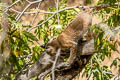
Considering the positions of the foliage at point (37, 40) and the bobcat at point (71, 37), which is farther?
the bobcat at point (71, 37)

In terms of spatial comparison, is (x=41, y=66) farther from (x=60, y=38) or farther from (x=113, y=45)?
(x=113, y=45)

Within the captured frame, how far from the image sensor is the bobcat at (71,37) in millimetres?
4236

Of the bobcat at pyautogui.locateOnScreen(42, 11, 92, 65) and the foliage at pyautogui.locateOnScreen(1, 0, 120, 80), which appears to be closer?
the foliage at pyautogui.locateOnScreen(1, 0, 120, 80)

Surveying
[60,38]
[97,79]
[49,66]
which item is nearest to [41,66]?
[49,66]

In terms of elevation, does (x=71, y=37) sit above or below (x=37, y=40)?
below

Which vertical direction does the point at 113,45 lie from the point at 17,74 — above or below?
above

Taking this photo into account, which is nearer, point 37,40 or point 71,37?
point 37,40

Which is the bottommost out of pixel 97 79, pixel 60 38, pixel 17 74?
pixel 97 79

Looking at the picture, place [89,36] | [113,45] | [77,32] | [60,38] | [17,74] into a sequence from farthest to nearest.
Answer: [77,32], [60,38], [89,36], [17,74], [113,45]

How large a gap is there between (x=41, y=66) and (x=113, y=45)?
129 cm

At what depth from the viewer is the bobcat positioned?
4236 mm

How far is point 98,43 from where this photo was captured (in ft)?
10.3

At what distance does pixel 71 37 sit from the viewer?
5039mm

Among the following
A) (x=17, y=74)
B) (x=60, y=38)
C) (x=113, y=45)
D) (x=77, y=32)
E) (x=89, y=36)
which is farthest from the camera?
(x=77, y=32)
